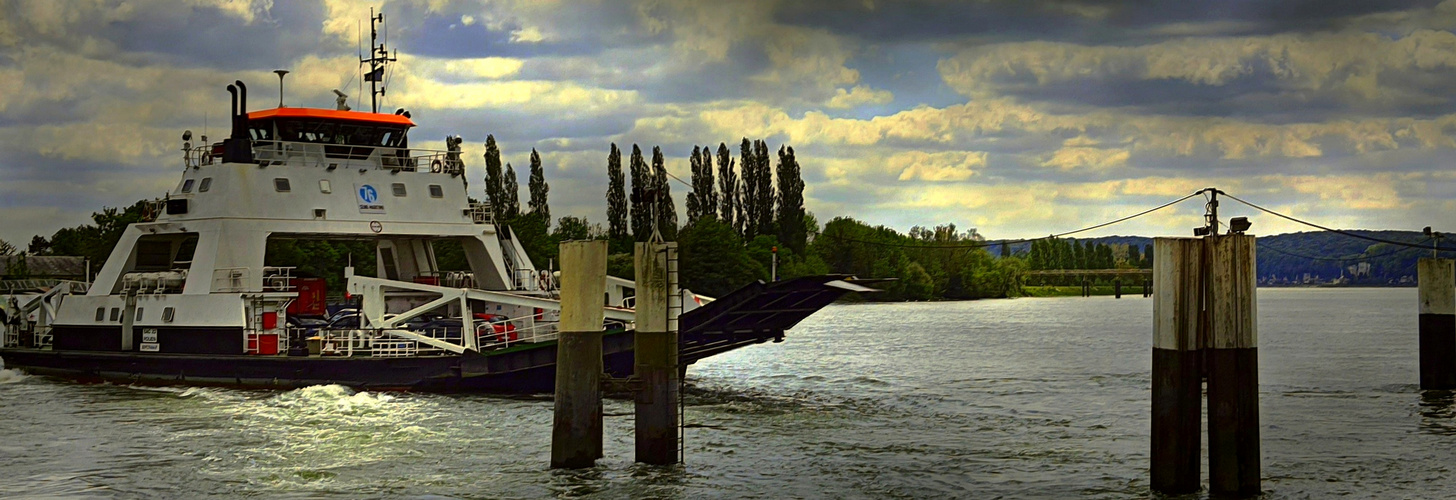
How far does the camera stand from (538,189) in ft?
307

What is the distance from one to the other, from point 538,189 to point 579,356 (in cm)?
7674

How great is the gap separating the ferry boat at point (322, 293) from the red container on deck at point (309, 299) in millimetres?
34

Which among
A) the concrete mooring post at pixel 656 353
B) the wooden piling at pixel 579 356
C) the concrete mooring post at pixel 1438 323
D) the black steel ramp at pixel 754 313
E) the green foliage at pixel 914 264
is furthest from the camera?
the green foliage at pixel 914 264

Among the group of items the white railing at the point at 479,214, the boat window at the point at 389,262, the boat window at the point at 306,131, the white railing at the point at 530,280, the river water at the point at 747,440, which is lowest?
the river water at the point at 747,440

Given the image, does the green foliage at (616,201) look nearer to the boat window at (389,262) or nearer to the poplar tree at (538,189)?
the poplar tree at (538,189)

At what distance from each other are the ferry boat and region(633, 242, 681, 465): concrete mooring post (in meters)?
7.06

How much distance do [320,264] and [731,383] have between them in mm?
45369

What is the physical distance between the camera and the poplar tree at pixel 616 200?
91938 mm

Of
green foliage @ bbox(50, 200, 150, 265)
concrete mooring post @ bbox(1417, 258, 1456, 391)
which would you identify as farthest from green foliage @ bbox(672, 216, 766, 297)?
concrete mooring post @ bbox(1417, 258, 1456, 391)

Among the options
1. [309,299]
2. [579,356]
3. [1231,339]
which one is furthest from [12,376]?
[1231,339]

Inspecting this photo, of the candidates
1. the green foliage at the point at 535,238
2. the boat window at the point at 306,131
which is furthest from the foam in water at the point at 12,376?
the green foliage at the point at 535,238

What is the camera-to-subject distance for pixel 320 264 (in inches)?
2913

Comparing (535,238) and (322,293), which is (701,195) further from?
(322,293)

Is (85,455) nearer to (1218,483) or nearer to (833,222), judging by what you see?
(1218,483)
